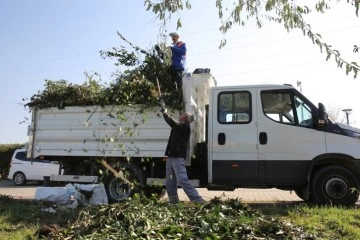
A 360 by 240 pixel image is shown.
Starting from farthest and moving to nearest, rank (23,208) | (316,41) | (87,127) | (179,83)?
(87,127) < (179,83) < (23,208) < (316,41)

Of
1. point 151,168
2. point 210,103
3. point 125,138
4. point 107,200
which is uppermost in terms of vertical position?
point 210,103

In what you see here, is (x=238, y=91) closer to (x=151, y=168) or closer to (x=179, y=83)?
(x=179, y=83)

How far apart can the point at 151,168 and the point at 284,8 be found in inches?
238

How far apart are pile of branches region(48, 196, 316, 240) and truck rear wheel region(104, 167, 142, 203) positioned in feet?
14.3

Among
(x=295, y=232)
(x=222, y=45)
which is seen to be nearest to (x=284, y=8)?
(x=222, y=45)

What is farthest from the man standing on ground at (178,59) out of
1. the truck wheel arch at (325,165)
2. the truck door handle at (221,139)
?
the truck wheel arch at (325,165)

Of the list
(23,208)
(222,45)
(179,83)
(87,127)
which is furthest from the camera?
(87,127)

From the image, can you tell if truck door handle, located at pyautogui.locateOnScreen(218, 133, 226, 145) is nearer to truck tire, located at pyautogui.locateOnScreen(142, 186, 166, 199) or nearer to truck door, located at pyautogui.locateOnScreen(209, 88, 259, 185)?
truck door, located at pyautogui.locateOnScreen(209, 88, 259, 185)

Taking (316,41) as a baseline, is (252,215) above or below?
below

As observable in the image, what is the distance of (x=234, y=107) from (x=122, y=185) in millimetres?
2935

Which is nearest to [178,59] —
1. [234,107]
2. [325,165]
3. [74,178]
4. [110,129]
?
[234,107]

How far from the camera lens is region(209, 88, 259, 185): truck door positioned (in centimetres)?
879

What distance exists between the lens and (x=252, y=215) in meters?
4.70

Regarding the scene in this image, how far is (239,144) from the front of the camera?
8812mm
